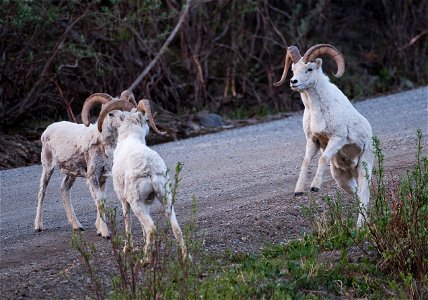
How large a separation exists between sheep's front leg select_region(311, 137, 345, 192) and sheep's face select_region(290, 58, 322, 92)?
2.44ft

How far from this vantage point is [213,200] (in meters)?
12.2

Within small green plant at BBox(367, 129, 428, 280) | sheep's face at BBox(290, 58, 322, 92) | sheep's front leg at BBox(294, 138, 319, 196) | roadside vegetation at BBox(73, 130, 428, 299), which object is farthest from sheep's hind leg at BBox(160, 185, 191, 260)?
sheep's face at BBox(290, 58, 322, 92)

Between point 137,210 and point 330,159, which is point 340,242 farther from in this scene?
point 137,210

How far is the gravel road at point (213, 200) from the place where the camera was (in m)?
9.32

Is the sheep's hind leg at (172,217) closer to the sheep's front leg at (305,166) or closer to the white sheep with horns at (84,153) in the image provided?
the white sheep with horns at (84,153)

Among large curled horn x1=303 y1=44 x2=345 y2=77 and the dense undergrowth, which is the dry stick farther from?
large curled horn x1=303 y1=44 x2=345 y2=77

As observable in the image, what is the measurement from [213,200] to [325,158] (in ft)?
6.78

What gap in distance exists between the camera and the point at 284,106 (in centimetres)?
2253

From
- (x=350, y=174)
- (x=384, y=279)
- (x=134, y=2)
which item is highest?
(x=134, y=2)

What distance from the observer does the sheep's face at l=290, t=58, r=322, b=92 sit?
11039 mm

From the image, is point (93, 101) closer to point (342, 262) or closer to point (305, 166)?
point (305, 166)

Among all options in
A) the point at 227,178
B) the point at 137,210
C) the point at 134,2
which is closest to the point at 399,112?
the point at 134,2

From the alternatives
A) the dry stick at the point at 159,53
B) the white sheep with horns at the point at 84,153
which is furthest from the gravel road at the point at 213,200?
the dry stick at the point at 159,53

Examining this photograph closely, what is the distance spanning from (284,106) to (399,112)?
132 inches
